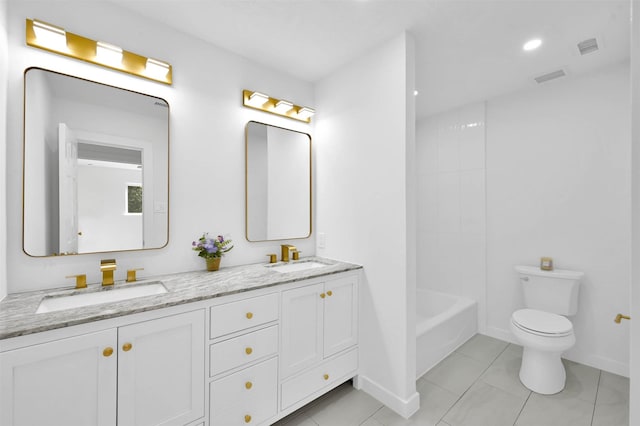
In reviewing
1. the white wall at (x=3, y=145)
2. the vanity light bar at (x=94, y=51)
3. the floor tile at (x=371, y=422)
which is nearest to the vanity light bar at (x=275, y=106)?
the vanity light bar at (x=94, y=51)

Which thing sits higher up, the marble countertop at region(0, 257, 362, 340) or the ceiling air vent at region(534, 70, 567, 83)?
the ceiling air vent at region(534, 70, 567, 83)

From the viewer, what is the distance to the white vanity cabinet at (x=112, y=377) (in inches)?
42.5

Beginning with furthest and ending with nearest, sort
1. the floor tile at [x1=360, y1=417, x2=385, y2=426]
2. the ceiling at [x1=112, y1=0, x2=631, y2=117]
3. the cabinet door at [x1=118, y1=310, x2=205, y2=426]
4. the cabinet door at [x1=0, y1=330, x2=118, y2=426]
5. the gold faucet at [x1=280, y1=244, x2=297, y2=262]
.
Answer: the gold faucet at [x1=280, y1=244, x2=297, y2=262] < the floor tile at [x1=360, y1=417, x2=385, y2=426] < the ceiling at [x1=112, y1=0, x2=631, y2=117] < the cabinet door at [x1=118, y1=310, x2=205, y2=426] < the cabinet door at [x1=0, y1=330, x2=118, y2=426]

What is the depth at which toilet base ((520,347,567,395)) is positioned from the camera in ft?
6.91

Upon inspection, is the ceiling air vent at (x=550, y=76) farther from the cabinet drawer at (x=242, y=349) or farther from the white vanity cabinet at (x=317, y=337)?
the cabinet drawer at (x=242, y=349)

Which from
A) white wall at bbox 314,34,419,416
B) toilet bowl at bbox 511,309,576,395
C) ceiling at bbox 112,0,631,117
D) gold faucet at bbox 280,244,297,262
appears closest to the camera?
ceiling at bbox 112,0,631,117

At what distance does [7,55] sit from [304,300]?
2.05 m

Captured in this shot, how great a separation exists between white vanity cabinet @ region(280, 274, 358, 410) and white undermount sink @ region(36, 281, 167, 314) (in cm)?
79

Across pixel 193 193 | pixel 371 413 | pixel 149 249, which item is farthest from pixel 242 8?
pixel 371 413

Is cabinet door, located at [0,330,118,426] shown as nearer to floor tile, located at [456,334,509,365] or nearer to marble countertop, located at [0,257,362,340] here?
marble countertop, located at [0,257,362,340]

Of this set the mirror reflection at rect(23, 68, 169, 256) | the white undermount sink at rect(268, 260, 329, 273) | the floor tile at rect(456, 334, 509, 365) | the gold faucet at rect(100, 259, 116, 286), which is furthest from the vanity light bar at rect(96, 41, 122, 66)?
the floor tile at rect(456, 334, 509, 365)

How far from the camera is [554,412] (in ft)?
6.27

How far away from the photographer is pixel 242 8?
1.77 metres

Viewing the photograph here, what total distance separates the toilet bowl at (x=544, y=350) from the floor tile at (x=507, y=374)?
0.24 feet
